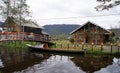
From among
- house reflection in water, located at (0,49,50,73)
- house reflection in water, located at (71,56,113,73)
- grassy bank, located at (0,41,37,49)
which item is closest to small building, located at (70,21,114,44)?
grassy bank, located at (0,41,37,49)

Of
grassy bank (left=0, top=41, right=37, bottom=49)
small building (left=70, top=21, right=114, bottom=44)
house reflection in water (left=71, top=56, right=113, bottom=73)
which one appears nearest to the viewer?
house reflection in water (left=71, top=56, right=113, bottom=73)

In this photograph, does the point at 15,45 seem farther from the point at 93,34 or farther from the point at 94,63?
the point at 94,63

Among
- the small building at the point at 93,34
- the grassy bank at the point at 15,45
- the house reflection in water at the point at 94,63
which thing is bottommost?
the house reflection in water at the point at 94,63

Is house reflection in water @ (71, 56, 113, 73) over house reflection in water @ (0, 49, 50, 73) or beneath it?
beneath

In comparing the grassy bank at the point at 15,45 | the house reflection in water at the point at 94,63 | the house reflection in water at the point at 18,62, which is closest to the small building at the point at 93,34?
the grassy bank at the point at 15,45

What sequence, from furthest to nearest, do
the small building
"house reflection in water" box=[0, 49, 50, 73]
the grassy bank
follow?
the small building → the grassy bank → "house reflection in water" box=[0, 49, 50, 73]

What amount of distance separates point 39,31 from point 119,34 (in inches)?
1266

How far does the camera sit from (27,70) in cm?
2809

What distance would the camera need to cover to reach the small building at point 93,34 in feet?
194

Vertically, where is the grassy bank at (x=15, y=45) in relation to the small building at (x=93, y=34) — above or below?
below

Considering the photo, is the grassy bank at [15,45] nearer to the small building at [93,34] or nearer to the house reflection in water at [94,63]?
the small building at [93,34]

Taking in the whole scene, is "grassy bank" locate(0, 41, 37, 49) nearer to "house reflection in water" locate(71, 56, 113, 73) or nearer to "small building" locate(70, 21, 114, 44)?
"small building" locate(70, 21, 114, 44)

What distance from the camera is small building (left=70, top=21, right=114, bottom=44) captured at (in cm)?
5919

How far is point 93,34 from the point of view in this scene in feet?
198
